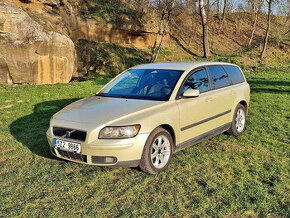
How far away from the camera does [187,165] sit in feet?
14.8

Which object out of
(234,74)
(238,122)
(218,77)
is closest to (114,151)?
(218,77)

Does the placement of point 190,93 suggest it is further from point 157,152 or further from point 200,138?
point 157,152

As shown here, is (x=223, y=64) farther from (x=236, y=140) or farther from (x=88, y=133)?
(x=88, y=133)

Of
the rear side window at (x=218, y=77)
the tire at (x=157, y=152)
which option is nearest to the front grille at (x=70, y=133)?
the tire at (x=157, y=152)

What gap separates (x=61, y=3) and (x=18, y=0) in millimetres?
3656

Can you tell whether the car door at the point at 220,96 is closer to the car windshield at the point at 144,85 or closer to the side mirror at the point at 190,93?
the side mirror at the point at 190,93

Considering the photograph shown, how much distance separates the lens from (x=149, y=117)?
13.3 feet

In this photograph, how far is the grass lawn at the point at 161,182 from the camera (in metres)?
3.31

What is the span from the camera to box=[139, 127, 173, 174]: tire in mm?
4023

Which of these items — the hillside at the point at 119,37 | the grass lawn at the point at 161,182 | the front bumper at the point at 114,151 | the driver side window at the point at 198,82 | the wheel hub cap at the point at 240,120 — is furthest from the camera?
the hillside at the point at 119,37

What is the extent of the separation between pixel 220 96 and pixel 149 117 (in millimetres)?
1951

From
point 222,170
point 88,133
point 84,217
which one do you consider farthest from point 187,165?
point 84,217

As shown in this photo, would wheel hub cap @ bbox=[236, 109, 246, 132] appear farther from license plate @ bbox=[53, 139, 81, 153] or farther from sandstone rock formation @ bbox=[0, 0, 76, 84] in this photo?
sandstone rock formation @ bbox=[0, 0, 76, 84]

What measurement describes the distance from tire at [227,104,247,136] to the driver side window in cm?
116
